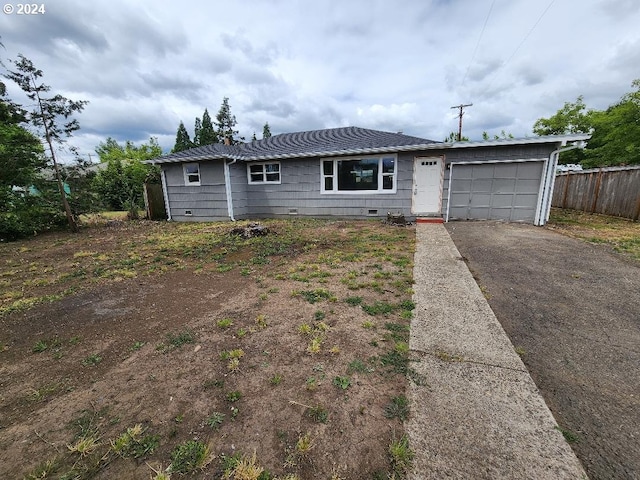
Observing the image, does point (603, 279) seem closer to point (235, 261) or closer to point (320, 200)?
point (235, 261)

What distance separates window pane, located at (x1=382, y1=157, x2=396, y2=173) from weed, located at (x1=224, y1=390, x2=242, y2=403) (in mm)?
9422

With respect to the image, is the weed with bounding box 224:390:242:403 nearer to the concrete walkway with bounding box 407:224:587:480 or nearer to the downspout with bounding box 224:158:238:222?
the concrete walkway with bounding box 407:224:587:480

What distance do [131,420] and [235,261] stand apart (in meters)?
3.90

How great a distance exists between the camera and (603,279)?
4.27m

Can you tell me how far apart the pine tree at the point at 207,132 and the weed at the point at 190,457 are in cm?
3544

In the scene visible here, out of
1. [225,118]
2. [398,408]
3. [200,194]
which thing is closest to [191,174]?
[200,194]

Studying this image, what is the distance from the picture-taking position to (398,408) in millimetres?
1898

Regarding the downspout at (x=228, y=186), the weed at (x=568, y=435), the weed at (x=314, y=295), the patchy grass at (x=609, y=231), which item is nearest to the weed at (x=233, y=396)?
the weed at (x=314, y=295)

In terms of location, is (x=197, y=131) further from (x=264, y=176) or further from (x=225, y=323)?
(x=225, y=323)

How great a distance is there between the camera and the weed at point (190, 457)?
1525mm

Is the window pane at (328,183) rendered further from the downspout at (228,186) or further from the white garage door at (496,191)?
the white garage door at (496,191)

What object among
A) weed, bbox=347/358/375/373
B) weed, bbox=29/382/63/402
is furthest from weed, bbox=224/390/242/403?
weed, bbox=29/382/63/402

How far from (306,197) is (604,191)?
12080 millimetres

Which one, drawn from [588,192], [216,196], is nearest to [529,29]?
[588,192]
